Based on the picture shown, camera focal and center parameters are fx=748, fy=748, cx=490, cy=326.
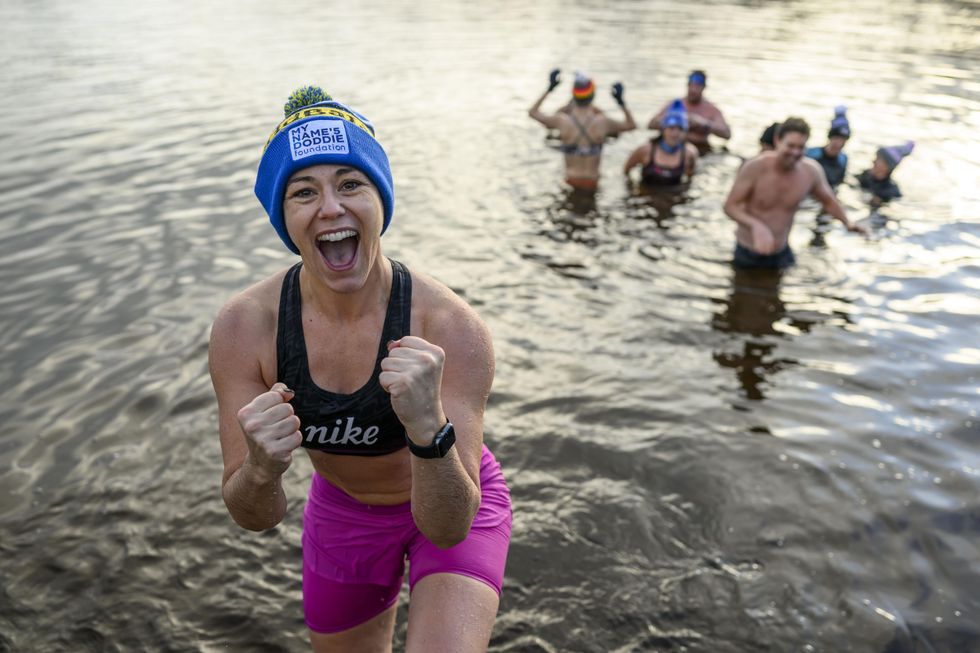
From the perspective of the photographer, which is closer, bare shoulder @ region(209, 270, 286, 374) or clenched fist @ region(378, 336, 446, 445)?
clenched fist @ region(378, 336, 446, 445)

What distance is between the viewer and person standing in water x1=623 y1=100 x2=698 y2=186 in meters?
11.7

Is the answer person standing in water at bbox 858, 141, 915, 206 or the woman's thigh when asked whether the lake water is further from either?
the woman's thigh

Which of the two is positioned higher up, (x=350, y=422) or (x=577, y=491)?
(x=350, y=422)

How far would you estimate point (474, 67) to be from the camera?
2192cm

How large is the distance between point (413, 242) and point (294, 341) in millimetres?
7354

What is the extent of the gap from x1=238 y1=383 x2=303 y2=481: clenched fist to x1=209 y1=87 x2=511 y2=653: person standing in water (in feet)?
0.04

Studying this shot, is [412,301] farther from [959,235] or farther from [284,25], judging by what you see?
[284,25]

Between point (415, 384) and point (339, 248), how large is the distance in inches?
29.0

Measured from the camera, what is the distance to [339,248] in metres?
2.79

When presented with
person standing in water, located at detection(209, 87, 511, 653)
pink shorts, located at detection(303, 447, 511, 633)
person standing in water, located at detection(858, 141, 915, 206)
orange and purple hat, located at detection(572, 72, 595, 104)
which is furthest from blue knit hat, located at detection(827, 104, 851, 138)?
person standing in water, located at detection(209, 87, 511, 653)

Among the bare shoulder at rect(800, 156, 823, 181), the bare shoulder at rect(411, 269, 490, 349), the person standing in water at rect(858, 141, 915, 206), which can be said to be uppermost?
the bare shoulder at rect(411, 269, 490, 349)

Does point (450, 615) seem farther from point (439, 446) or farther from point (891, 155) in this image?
point (891, 155)

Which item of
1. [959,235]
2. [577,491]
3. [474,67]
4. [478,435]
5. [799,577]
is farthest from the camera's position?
[474,67]

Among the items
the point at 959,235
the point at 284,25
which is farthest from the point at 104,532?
the point at 284,25
